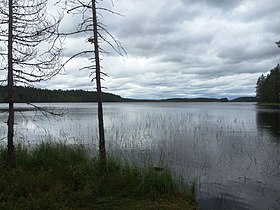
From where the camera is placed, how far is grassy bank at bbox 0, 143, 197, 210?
21.8ft

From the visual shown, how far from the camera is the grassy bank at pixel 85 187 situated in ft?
21.8

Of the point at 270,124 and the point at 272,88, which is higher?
the point at 272,88

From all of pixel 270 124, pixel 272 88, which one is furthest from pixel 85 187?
pixel 272 88

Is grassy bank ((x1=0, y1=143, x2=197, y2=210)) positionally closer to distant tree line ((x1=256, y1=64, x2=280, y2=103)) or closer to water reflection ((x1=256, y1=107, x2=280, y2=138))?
water reflection ((x1=256, y1=107, x2=280, y2=138))

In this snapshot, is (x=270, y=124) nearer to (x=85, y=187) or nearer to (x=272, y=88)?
(x=85, y=187)

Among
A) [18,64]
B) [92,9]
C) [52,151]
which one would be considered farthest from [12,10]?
[52,151]

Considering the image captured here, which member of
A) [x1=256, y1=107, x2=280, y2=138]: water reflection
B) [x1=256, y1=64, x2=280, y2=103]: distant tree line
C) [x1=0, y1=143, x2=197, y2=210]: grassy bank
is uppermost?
[x1=256, y1=64, x2=280, y2=103]: distant tree line

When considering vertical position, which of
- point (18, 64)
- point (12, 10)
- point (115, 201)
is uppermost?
point (12, 10)

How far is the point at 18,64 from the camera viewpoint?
9242mm

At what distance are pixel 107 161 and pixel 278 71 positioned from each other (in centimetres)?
9656

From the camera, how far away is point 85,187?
7316 mm

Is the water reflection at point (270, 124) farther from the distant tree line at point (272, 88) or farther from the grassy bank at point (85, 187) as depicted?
the distant tree line at point (272, 88)

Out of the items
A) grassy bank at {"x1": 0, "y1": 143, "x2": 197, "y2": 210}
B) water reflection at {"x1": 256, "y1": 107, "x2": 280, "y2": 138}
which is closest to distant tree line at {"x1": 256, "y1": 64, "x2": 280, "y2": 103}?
water reflection at {"x1": 256, "y1": 107, "x2": 280, "y2": 138}

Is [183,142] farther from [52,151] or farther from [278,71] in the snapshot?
[278,71]
